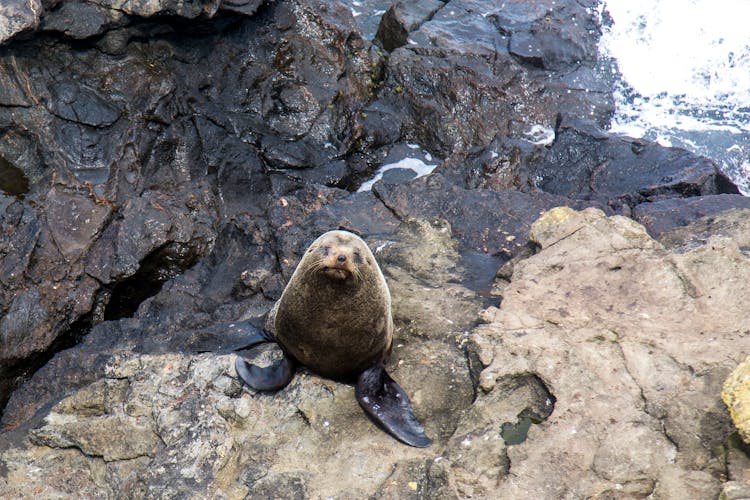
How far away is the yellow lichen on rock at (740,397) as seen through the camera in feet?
11.8

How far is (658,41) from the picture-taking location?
1426 centimetres

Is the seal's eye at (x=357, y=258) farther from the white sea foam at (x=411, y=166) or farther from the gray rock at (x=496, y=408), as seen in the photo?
the white sea foam at (x=411, y=166)

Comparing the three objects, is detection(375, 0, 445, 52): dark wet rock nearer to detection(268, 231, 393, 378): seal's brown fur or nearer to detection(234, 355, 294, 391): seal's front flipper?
detection(268, 231, 393, 378): seal's brown fur

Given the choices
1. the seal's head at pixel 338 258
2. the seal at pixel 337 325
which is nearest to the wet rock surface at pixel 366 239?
the seal at pixel 337 325

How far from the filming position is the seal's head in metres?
4.73

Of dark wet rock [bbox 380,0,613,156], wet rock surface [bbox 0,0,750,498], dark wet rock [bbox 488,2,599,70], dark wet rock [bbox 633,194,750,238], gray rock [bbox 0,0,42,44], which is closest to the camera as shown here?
wet rock surface [bbox 0,0,750,498]

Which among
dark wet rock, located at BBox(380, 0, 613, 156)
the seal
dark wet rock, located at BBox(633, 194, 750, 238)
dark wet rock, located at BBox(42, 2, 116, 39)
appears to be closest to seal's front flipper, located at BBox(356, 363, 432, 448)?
the seal

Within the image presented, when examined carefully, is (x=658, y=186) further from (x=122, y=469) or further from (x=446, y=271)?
(x=122, y=469)

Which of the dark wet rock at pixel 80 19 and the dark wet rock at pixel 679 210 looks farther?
the dark wet rock at pixel 80 19

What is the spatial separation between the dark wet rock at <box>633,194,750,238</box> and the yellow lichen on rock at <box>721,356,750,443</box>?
3.27m

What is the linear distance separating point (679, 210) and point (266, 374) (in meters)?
4.72

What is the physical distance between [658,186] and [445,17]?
6335mm

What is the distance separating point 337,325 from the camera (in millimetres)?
4934

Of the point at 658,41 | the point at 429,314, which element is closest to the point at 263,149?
the point at 429,314
